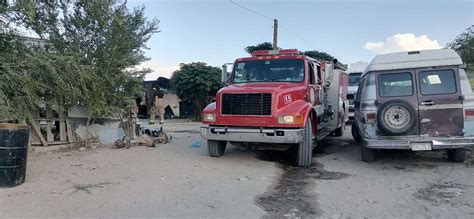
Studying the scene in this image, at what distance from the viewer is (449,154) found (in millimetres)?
8516

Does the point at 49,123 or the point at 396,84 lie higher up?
the point at 396,84

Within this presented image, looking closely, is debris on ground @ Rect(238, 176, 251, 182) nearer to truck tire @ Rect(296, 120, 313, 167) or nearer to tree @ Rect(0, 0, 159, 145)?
truck tire @ Rect(296, 120, 313, 167)

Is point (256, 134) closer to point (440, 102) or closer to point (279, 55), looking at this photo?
point (279, 55)

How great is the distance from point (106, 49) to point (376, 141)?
7.65 meters

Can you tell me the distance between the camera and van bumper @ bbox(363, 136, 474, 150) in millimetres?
7559

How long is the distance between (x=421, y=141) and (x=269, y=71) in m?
3.61

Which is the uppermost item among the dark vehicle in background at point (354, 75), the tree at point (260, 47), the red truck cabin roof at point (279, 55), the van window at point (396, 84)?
the tree at point (260, 47)

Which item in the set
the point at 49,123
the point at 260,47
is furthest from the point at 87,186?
the point at 260,47

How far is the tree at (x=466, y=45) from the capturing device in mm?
19875

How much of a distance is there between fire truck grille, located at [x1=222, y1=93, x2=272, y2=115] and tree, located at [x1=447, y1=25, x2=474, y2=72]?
1571 centimetres

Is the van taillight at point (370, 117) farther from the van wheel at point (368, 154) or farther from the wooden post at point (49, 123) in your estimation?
the wooden post at point (49, 123)

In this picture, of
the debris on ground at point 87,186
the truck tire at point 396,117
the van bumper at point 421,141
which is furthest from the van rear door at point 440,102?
the debris on ground at point 87,186

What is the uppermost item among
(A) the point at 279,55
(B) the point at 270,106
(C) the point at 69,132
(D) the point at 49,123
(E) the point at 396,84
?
(A) the point at 279,55

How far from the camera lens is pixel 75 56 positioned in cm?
1006
